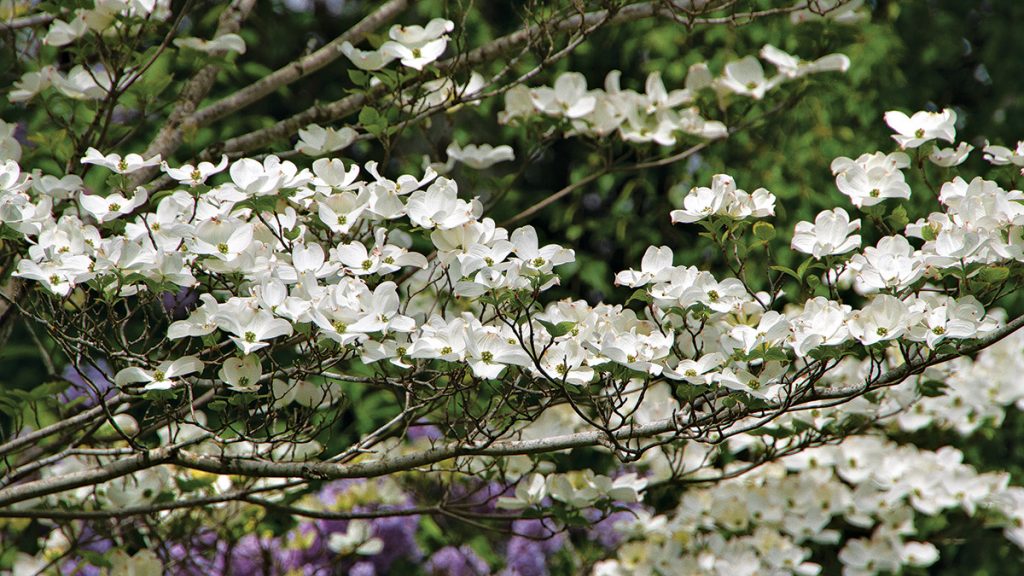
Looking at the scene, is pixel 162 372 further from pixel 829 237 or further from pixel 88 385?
pixel 88 385

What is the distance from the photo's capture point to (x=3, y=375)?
4.03 m

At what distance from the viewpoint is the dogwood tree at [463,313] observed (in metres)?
1.20

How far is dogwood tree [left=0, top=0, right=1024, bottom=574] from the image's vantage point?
3.92 ft

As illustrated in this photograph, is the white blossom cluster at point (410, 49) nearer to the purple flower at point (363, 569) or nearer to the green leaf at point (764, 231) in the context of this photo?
the green leaf at point (764, 231)

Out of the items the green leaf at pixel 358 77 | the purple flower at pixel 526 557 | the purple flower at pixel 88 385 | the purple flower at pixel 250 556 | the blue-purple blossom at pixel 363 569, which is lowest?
the purple flower at pixel 526 557

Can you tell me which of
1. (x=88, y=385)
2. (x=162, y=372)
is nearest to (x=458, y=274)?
(x=162, y=372)

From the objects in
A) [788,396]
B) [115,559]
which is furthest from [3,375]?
[788,396]

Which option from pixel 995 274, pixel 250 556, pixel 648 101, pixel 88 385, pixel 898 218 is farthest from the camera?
pixel 250 556

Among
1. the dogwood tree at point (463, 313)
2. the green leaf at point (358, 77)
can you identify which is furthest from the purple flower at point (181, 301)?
the green leaf at point (358, 77)

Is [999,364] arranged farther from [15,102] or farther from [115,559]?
[15,102]

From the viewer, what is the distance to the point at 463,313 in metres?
1.33

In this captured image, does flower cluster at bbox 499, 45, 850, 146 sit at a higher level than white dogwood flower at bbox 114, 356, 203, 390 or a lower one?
lower

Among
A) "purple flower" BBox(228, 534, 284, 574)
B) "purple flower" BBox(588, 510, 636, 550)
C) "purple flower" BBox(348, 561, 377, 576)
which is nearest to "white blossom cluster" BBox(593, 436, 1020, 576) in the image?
"purple flower" BBox(588, 510, 636, 550)

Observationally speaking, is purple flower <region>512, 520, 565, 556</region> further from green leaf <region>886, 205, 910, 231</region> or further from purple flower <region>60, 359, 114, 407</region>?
green leaf <region>886, 205, 910, 231</region>
